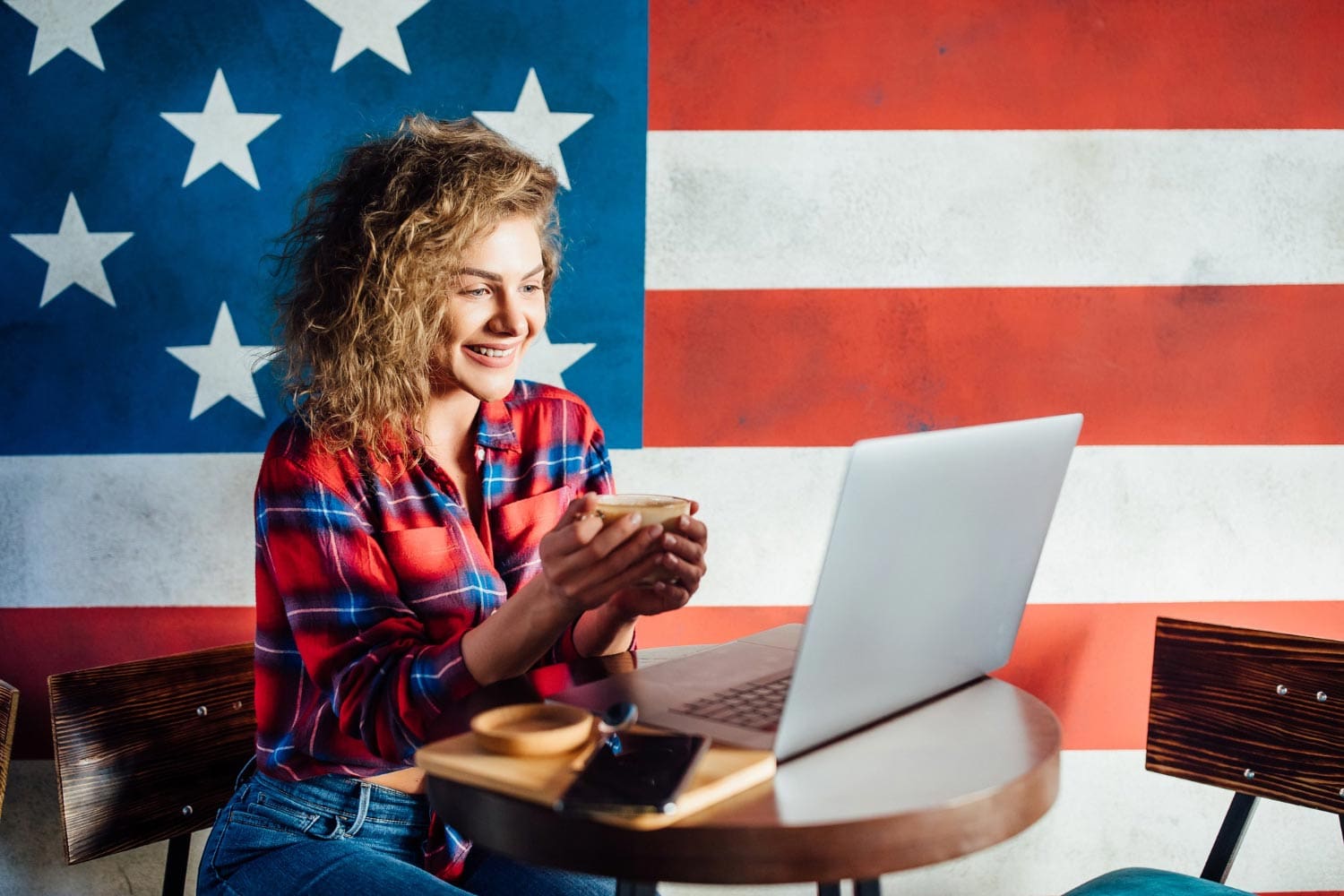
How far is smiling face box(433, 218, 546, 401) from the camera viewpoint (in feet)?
4.50

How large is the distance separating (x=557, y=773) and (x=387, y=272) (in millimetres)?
754

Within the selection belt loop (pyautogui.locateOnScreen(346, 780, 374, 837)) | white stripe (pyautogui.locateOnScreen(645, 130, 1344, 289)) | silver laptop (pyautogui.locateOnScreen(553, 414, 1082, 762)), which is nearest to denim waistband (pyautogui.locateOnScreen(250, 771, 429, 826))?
belt loop (pyautogui.locateOnScreen(346, 780, 374, 837))

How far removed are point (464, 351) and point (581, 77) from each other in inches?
25.7

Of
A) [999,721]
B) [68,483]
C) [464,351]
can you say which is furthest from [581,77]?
[999,721]

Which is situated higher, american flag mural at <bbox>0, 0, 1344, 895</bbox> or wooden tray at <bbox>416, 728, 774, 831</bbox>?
american flag mural at <bbox>0, 0, 1344, 895</bbox>

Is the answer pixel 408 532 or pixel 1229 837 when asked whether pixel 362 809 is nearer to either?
pixel 408 532

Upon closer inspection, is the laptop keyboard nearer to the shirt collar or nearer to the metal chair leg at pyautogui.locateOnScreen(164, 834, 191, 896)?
the shirt collar

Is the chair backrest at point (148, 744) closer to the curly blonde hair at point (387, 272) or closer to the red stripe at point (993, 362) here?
the curly blonde hair at point (387, 272)

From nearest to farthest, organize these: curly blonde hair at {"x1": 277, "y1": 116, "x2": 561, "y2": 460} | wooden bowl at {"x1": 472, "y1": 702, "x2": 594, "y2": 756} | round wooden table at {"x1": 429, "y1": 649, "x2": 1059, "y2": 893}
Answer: round wooden table at {"x1": 429, "y1": 649, "x2": 1059, "y2": 893}
wooden bowl at {"x1": 472, "y1": 702, "x2": 594, "y2": 756}
curly blonde hair at {"x1": 277, "y1": 116, "x2": 561, "y2": 460}

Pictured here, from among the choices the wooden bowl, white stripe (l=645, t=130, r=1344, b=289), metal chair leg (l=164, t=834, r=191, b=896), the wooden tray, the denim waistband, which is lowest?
metal chair leg (l=164, t=834, r=191, b=896)

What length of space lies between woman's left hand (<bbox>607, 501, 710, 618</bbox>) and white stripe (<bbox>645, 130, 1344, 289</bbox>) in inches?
28.7

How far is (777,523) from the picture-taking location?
73.9 inches

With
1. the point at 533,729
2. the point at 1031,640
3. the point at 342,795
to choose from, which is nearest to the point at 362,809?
the point at 342,795

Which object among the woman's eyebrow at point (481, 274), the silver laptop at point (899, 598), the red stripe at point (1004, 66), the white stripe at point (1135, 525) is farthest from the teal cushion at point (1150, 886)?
the red stripe at point (1004, 66)
